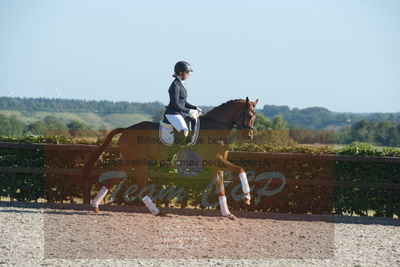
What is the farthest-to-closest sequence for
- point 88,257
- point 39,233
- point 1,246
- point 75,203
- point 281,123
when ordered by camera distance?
point 281,123 → point 75,203 → point 39,233 → point 1,246 → point 88,257

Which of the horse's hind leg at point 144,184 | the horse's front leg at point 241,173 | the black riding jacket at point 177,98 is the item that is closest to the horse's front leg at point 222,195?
the horse's front leg at point 241,173

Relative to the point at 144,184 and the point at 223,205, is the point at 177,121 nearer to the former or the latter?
the point at 144,184

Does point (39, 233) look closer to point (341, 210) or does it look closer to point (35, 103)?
point (341, 210)

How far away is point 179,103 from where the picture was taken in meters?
10.8

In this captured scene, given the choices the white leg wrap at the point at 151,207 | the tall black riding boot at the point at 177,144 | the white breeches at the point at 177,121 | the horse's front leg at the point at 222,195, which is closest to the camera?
the white breeches at the point at 177,121

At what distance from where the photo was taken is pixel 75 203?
13.2 m

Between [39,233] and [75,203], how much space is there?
11.7 feet

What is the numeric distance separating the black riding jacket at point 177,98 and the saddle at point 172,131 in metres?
0.26

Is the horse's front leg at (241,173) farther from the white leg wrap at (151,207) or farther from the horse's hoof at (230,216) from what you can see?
the white leg wrap at (151,207)

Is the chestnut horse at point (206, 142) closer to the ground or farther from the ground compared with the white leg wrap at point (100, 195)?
farther from the ground

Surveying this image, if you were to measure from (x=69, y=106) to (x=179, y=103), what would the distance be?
150 meters

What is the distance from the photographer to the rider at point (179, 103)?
35.3 ft

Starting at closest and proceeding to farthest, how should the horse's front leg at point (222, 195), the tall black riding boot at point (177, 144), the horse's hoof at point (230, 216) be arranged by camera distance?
the tall black riding boot at point (177, 144) → the horse's front leg at point (222, 195) → the horse's hoof at point (230, 216)

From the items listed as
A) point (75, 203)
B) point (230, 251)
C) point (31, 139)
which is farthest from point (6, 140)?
point (230, 251)
